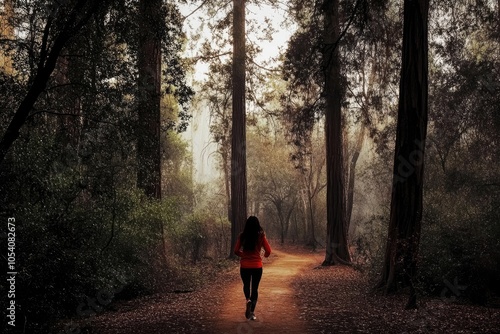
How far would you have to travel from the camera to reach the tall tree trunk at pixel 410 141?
8.69 meters

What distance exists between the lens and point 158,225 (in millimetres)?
11445

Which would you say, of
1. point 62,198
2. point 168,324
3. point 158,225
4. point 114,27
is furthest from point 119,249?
point 114,27

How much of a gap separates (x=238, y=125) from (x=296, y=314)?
12549mm

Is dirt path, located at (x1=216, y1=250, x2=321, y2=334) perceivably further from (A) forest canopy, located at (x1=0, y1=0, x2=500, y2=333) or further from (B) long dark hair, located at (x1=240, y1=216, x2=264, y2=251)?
(A) forest canopy, located at (x1=0, y1=0, x2=500, y2=333)

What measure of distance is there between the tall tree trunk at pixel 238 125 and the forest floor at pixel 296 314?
8359 millimetres

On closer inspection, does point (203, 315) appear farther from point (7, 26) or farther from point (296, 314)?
point (7, 26)

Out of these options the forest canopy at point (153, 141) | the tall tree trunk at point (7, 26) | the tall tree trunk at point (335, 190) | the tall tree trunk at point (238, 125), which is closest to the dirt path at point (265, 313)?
Answer: the forest canopy at point (153, 141)

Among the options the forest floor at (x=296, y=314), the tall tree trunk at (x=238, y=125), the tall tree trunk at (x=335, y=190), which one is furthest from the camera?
the tall tree trunk at (x=238, y=125)

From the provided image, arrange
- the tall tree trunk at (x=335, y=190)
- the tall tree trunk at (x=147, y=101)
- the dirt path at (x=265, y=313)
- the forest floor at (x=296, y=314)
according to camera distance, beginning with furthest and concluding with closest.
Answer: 1. the tall tree trunk at (x=335, y=190)
2. the tall tree trunk at (x=147, y=101)
3. the dirt path at (x=265, y=313)
4. the forest floor at (x=296, y=314)

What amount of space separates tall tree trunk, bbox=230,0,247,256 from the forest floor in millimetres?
8359

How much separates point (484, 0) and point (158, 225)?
14.3 meters

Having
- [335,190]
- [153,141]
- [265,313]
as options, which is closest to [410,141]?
[265,313]

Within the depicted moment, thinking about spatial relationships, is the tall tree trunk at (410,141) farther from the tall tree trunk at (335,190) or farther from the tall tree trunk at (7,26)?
the tall tree trunk at (7,26)

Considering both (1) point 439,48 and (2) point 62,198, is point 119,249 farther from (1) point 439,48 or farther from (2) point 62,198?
(1) point 439,48
